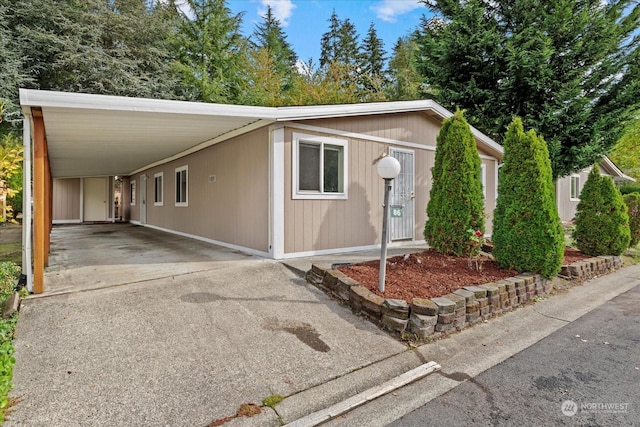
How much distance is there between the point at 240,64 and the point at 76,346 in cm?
1798

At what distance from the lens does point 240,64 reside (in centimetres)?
1806

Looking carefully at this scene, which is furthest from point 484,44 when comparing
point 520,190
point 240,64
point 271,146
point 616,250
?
point 240,64

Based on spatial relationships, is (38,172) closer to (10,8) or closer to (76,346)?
(76,346)

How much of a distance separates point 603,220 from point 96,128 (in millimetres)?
8949

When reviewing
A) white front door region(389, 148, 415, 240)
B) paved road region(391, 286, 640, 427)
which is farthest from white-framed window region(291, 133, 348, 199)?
→ paved road region(391, 286, 640, 427)

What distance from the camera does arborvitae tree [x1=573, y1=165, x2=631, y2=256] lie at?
6.29 m

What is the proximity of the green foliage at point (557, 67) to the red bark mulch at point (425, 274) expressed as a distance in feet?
26.2

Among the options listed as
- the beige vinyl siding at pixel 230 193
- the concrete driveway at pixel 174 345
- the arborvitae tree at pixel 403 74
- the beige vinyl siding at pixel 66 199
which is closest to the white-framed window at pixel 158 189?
the beige vinyl siding at pixel 230 193

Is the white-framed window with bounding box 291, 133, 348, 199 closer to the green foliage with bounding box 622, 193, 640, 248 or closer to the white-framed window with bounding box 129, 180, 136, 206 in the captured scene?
the green foliage with bounding box 622, 193, 640, 248

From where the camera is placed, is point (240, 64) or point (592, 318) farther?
point (240, 64)

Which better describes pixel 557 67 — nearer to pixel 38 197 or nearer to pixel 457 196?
pixel 457 196

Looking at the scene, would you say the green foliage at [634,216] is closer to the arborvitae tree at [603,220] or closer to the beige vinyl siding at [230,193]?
the arborvitae tree at [603,220]

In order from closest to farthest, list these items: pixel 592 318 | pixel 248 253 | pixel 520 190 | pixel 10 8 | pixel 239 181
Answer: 1. pixel 592 318
2. pixel 520 190
3. pixel 248 253
4. pixel 239 181
5. pixel 10 8

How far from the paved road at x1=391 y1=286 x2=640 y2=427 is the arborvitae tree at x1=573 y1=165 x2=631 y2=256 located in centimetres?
370
